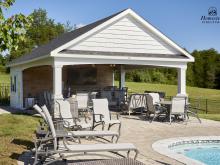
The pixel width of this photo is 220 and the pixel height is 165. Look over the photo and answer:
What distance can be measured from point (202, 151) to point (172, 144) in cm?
95

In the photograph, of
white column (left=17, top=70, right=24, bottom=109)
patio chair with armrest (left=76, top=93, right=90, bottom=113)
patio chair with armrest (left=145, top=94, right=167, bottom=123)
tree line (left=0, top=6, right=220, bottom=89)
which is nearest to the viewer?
patio chair with armrest (left=145, top=94, right=167, bottom=123)

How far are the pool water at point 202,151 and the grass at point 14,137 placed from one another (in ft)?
13.8

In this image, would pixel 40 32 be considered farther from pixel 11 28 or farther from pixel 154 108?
pixel 11 28

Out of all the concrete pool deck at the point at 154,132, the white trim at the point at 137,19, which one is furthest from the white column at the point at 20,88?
the concrete pool deck at the point at 154,132

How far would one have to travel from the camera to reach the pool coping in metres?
8.09

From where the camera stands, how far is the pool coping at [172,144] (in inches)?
318

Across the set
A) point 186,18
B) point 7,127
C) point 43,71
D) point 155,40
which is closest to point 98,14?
point 186,18

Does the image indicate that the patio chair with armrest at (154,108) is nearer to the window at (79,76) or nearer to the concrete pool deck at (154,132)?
the concrete pool deck at (154,132)

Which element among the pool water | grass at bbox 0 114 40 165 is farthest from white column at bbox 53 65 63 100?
the pool water

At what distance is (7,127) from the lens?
14016 mm

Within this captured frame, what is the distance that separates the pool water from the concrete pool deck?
760mm

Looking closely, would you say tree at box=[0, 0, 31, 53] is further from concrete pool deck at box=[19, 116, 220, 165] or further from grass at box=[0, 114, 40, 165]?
concrete pool deck at box=[19, 116, 220, 165]

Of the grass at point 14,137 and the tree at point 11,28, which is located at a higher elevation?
the tree at point 11,28

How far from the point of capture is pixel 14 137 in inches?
452
